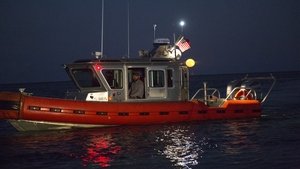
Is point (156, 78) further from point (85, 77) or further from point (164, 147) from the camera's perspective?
point (164, 147)

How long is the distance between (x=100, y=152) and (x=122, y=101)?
3.69 m

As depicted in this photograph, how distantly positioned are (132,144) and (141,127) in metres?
2.86

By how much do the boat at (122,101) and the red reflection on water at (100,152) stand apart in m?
1.20

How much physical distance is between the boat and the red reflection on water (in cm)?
120

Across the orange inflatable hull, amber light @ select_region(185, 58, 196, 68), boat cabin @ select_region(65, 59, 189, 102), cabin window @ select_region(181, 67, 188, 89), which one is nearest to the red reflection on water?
the orange inflatable hull

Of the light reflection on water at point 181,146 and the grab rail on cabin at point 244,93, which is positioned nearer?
the light reflection on water at point 181,146

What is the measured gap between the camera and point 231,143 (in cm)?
1315

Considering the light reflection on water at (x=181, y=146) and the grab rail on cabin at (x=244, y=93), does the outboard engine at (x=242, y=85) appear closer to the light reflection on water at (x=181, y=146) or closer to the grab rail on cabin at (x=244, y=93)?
the grab rail on cabin at (x=244, y=93)

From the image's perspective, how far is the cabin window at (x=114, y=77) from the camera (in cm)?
1564

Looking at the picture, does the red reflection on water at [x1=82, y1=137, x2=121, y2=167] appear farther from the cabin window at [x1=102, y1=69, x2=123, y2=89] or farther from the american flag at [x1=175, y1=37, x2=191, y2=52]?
the american flag at [x1=175, y1=37, x2=191, y2=52]

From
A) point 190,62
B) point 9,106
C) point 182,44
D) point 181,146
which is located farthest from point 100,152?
point 182,44

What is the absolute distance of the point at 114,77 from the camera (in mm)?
15766

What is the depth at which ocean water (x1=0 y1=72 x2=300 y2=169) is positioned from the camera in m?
10.6

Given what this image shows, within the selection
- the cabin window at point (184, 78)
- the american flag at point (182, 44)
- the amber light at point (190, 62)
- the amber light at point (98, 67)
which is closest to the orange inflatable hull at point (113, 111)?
the cabin window at point (184, 78)
